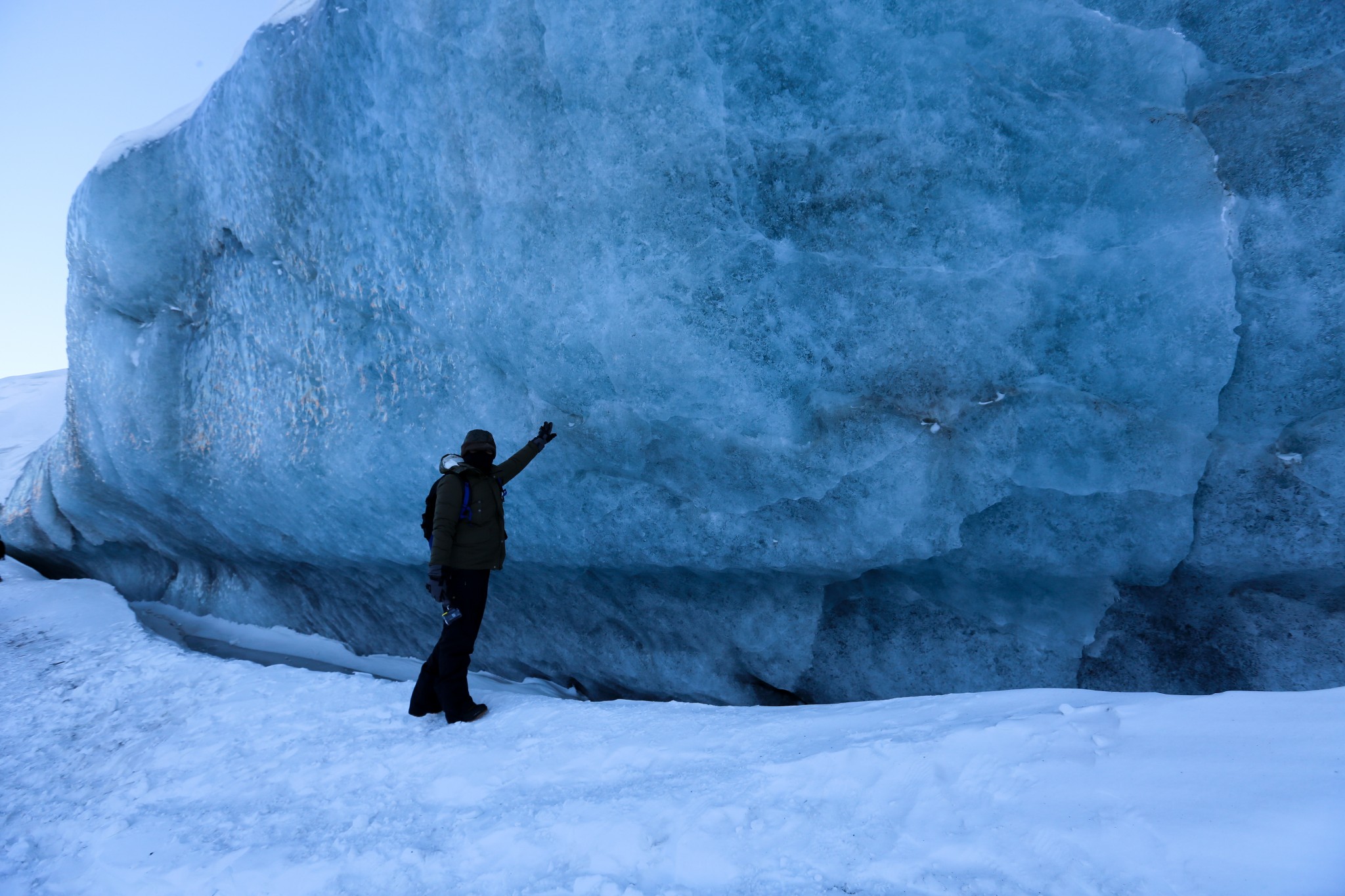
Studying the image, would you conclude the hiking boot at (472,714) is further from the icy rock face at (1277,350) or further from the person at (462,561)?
the icy rock face at (1277,350)

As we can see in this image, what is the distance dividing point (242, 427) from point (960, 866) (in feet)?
14.2

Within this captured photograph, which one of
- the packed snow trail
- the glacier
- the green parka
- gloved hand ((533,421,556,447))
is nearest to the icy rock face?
the glacier

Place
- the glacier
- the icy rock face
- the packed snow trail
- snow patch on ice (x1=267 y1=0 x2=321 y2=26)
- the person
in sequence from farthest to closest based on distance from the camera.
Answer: snow patch on ice (x1=267 y1=0 x2=321 y2=26)
the person
the glacier
the icy rock face
the packed snow trail

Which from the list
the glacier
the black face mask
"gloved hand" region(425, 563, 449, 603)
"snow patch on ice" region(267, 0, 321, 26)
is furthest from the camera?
"snow patch on ice" region(267, 0, 321, 26)

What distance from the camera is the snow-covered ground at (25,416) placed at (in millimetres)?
9188

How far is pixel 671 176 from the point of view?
281cm

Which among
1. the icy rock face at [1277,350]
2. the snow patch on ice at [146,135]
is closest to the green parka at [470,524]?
the icy rock face at [1277,350]

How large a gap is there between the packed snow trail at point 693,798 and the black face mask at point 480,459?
947 mm

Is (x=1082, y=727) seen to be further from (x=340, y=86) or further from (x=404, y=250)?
(x=340, y=86)

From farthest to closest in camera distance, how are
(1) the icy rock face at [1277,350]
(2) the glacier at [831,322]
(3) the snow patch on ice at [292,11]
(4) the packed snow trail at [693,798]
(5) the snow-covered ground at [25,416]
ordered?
(5) the snow-covered ground at [25,416], (3) the snow patch on ice at [292,11], (2) the glacier at [831,322], (1) the icy rock face at [1277,350], (4) the packed snow trail at [693,798]

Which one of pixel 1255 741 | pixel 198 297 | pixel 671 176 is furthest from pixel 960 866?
pixel 198 297

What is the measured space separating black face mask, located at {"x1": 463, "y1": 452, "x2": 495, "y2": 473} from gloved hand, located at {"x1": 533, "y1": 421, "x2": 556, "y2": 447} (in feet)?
0.74

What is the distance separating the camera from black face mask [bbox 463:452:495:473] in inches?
112

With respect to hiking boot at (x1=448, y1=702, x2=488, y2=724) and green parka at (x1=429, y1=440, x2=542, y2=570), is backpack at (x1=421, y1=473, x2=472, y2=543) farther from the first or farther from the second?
hiking boot at (x1=448, y1=702, x2=488, y2=724)
